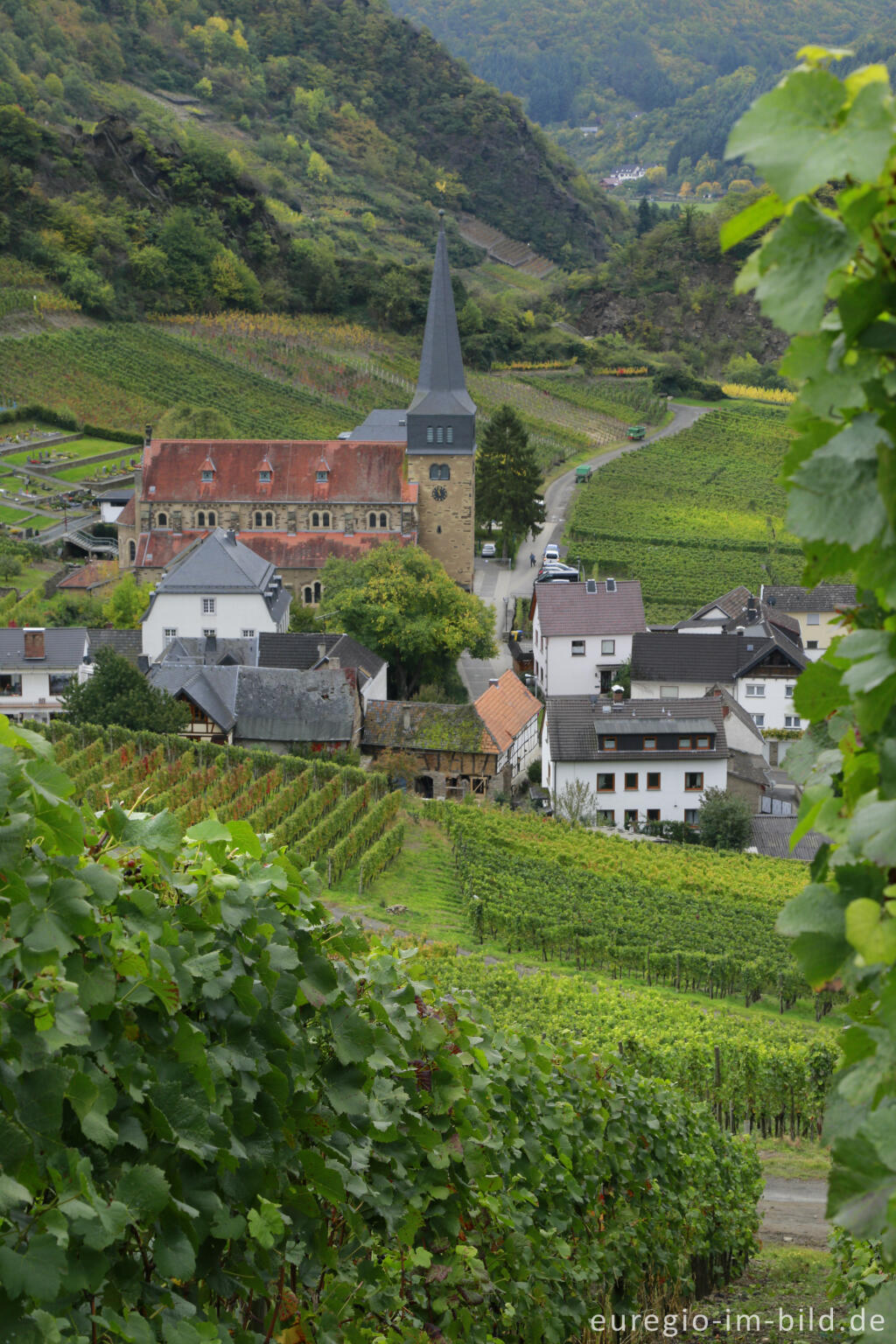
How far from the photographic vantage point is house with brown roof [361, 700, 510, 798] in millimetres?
47125

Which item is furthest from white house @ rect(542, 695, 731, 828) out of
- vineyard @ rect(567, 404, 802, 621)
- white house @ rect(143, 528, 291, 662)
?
vineyard @ rect(567, 404, 802, 621)

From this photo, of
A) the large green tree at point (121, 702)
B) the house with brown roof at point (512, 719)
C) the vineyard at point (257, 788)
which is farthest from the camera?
the house with brown roof at point (512, 719)

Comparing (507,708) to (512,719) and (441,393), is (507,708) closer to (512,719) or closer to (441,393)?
(512,719)

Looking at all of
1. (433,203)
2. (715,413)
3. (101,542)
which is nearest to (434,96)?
(433,203)

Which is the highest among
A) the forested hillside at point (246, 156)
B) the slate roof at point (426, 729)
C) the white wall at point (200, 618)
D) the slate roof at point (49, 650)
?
the forested hillside at point (246, 156)

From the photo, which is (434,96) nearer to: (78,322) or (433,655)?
(78,322)

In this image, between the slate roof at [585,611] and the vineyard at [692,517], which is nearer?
the slate roof at [585,611]

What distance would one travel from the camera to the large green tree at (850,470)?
2271 mm

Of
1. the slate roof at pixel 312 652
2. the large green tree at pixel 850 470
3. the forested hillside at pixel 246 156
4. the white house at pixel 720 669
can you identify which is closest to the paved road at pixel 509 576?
the slate roof at pixel 312 652

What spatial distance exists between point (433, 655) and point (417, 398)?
13.0m

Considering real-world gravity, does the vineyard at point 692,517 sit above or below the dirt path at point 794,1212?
above

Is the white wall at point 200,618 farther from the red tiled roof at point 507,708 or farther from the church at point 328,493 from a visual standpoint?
the red tiled roof at point 507,708

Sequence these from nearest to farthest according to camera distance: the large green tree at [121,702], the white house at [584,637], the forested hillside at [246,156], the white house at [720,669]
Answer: the large green tree at [121,702], the white house at [720,669], the white house at [584,637], the forested hillside at [246,156]

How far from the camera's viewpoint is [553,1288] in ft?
28.4
